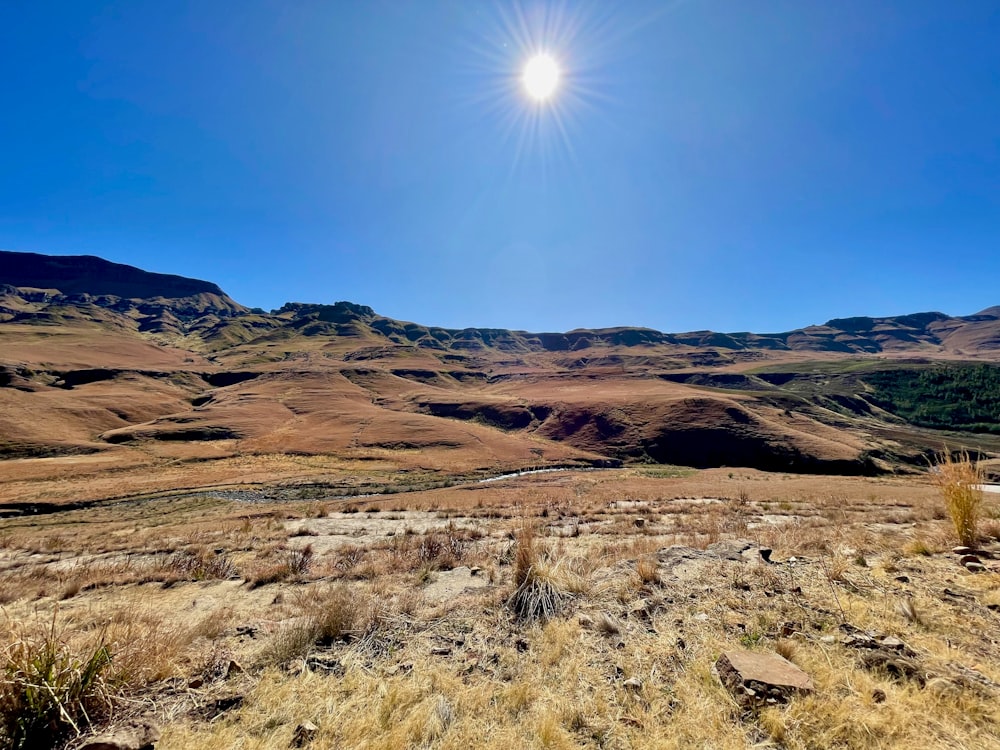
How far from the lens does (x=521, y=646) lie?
4570 mm

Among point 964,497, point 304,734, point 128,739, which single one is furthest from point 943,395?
point 128,739

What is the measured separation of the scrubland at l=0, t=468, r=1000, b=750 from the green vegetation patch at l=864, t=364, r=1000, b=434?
112734 millimetres

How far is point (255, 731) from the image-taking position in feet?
10.5

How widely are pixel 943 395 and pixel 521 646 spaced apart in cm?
13790

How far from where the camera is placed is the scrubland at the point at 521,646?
120 inches

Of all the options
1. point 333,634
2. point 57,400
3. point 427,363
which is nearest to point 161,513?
point 333,634

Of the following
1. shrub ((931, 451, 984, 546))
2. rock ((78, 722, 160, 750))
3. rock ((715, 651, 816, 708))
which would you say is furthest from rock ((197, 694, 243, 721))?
shrub ((931, 451, 984, 546))

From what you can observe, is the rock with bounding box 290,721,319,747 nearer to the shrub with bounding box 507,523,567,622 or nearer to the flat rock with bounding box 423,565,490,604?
the shrub with bounding box 507,523,567,622

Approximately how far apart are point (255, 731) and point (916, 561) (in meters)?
9.05

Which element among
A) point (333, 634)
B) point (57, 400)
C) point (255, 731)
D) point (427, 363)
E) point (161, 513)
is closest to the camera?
point (255, 731)

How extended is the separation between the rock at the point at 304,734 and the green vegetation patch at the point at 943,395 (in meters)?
119

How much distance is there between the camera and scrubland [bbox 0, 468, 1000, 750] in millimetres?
3051

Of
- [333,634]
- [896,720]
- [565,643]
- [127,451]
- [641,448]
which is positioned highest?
[896,720]

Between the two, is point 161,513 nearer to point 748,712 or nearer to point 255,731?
point 255,731
